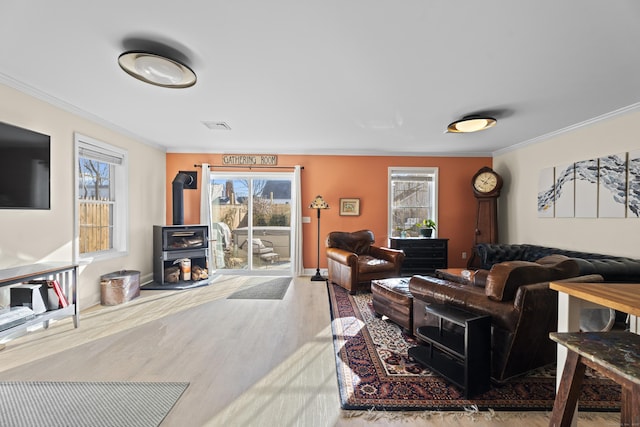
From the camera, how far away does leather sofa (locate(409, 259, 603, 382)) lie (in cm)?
180

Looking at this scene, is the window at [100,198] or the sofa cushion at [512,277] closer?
the sofa cushion at [512,277]

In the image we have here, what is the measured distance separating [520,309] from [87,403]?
9.71 feet

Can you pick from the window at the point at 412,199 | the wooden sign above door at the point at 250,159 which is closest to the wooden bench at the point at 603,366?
the window at the point at 412,199

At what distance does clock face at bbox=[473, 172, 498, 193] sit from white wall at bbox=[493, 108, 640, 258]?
40 centimetres

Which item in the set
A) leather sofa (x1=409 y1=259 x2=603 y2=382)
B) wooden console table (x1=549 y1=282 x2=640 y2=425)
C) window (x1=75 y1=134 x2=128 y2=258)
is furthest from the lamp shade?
wooden console table (x1=549 y1=282 x2=640 y2=425)

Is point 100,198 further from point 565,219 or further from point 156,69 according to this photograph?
point 565,219

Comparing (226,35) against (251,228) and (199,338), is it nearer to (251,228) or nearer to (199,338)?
(199,338)

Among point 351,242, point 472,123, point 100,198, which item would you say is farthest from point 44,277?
point 472,123

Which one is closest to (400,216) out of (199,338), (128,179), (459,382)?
(459,382)

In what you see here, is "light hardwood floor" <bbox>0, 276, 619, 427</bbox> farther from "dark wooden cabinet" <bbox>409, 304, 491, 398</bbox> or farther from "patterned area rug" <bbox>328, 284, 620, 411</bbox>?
"dark wooden cabinet" <bbox>409, 304, 491, 398</bbox>

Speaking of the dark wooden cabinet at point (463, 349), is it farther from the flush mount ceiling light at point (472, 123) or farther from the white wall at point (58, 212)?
the white wall at point (58, 212)

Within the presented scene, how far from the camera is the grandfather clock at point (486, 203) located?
4941mm

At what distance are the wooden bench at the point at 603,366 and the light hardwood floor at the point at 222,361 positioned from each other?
2.53ft

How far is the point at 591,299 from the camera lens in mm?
1049
